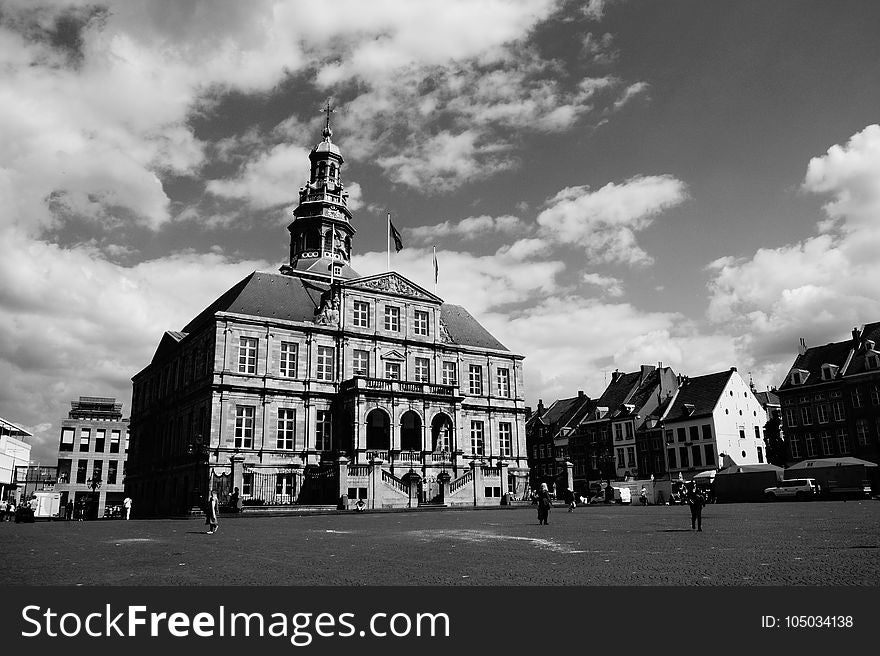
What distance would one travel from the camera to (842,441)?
67750mm

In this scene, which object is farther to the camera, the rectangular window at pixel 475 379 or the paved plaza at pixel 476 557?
the rectangular window at pixel 475 379

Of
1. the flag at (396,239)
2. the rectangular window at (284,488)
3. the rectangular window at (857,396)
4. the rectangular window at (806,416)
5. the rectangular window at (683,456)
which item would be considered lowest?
the rectangular window at (284,488)

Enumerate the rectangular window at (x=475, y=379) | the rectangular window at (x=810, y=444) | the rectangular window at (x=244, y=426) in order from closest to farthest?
the rectangular window at (x=244, y=426), the rectangular window at (x=475, y=379), the rectangular window at (x=810, y=444)

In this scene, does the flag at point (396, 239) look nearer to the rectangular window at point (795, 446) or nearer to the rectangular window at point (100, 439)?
the rectangular window at point (795, 446)

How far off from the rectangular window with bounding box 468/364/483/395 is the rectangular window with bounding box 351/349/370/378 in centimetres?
1094

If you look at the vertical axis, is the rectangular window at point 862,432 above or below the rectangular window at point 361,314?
below

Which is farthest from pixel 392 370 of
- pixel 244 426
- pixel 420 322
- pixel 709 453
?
pixel 709 453

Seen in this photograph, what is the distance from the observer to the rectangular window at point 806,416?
233 ft

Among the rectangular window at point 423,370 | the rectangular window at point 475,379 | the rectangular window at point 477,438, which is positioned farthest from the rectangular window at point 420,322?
the rectangular window at point 477,438

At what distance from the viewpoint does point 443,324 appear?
68250mm

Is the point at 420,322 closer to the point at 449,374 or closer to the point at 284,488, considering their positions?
the point at 449,374

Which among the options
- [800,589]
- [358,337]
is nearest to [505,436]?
[358,337]

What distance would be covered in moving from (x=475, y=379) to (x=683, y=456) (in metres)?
25.4

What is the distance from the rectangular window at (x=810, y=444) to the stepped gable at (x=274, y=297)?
160ft
